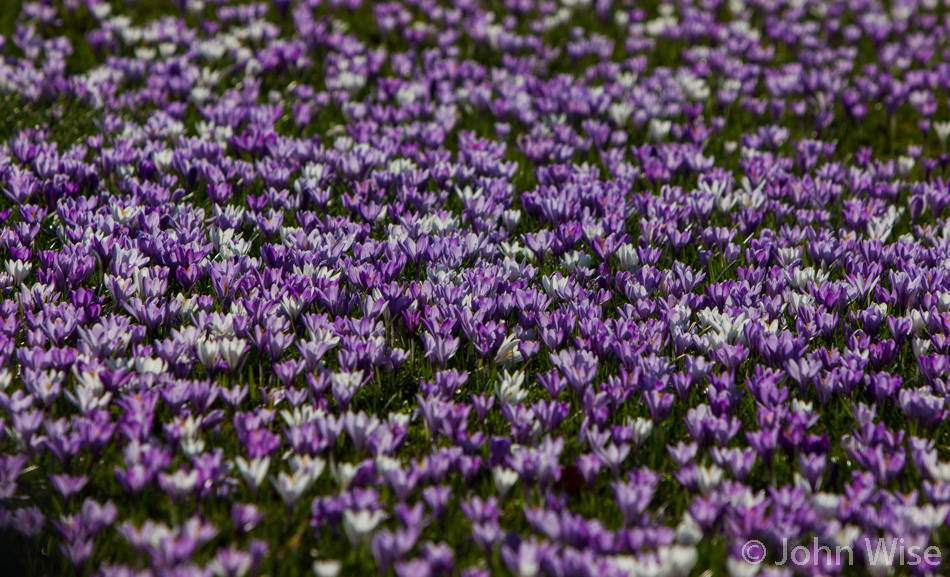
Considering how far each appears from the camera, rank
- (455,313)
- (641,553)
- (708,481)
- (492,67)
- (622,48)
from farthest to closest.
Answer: (622,48), (492,67), (455,313), (708,481), (641,553)

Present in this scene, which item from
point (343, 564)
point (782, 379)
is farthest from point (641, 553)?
point (782, 379)

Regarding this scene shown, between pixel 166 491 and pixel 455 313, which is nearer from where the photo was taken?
pixel 166 491

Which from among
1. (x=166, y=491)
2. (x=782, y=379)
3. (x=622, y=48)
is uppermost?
(x=166, y=491)

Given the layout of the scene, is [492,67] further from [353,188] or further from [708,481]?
[708,481]

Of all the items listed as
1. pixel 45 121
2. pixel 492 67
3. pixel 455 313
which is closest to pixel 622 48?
pixel 492 67

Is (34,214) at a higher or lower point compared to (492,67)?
higher

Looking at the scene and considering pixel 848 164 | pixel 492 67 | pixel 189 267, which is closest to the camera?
pixel 189 267
